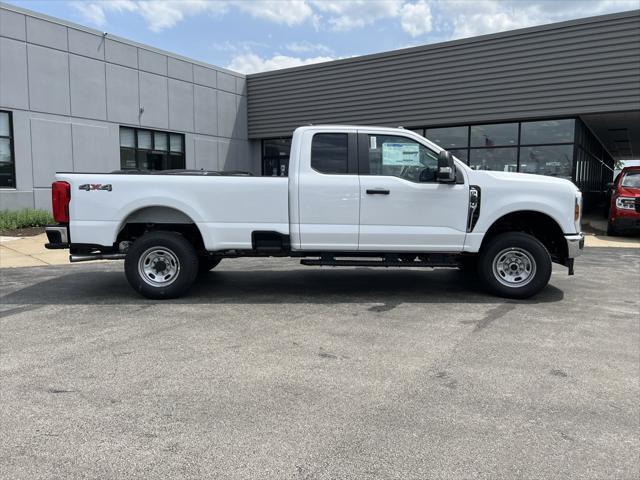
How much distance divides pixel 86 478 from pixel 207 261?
5.43 m

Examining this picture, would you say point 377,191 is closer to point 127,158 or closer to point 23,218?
point 23,218

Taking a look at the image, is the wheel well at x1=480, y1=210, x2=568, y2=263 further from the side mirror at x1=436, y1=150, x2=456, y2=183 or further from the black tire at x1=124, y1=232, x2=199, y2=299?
the black tire at x1=124, y1=232, x2=199, y2=299

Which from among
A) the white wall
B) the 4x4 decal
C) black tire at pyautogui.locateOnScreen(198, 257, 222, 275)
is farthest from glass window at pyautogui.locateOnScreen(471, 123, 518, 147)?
the 4x4 decal

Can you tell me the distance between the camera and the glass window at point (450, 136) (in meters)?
17.8

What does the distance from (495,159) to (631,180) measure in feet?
15.4

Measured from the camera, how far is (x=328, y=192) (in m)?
6.31

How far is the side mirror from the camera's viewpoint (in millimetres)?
6078

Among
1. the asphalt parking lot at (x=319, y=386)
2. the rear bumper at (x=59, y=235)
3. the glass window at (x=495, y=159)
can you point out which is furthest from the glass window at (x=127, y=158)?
the rear bumper at (x=59, y=235)

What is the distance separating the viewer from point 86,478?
2.55m

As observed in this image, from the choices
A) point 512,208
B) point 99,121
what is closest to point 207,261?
point 512,208

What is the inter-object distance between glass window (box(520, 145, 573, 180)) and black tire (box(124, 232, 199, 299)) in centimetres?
1334

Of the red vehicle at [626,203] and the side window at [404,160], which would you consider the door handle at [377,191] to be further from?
the red vehicle at [626,203]

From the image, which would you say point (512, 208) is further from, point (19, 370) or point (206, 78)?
point (206, 78)

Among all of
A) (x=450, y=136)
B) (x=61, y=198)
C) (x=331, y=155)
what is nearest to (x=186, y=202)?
(x=61, y=198)
